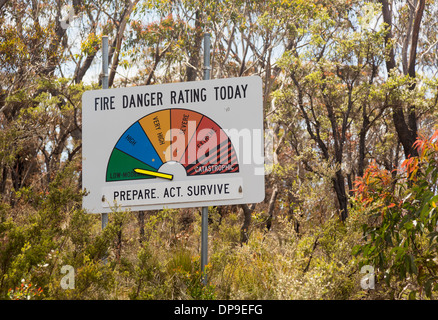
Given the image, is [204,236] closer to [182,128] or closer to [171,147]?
[171,147]

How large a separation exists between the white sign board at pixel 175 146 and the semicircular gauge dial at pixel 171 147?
0.04 ft

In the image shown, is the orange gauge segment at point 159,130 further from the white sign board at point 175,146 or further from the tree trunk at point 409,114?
the tree trunk at point 409,114

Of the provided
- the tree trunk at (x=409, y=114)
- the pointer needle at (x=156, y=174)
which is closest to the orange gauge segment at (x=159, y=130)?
the pointer needle at (x=156, y=174)

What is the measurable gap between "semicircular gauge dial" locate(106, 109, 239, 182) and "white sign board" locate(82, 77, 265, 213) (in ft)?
0.04

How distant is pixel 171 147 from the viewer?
20.0 feet

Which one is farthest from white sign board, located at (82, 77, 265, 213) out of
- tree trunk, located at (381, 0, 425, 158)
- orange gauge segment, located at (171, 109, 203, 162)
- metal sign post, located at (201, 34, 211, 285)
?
tree trunk, located at (381, 0, 425, 158)

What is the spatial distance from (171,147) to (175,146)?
0.05 meters

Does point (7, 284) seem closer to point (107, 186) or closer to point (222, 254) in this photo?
point (107, 186)

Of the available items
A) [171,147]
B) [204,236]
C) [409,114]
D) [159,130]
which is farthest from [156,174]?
[409,114]

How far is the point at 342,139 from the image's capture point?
14.1m

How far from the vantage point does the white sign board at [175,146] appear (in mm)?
5832

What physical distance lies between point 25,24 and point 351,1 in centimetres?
1036

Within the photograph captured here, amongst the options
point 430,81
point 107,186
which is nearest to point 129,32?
point 430,81


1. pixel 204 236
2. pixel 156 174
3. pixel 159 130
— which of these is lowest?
pixel 204 236
